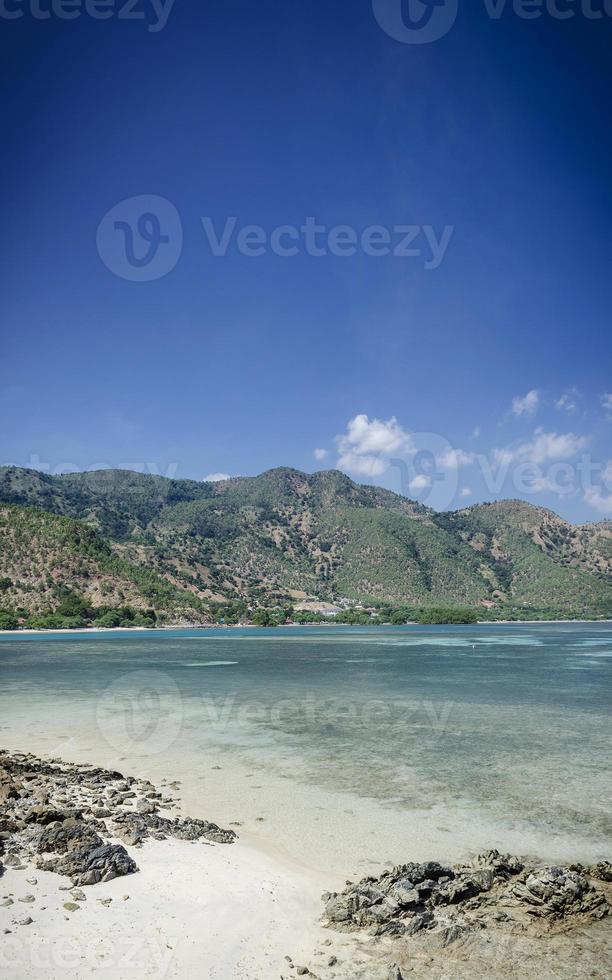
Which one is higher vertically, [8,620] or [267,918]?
[267,918]

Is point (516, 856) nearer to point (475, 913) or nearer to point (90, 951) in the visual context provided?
point (475, 913)

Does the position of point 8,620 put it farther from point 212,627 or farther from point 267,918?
point 267,918

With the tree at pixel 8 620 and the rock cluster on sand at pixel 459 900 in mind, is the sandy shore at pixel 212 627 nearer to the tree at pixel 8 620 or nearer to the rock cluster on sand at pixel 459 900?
the tree at pixel 8 620

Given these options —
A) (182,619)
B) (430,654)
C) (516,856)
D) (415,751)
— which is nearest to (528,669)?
(430,654)

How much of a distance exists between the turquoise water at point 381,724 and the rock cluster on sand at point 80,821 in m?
4.10

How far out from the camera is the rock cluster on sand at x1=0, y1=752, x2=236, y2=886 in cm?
880

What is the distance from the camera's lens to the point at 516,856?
10531mm

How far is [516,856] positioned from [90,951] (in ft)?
24.2

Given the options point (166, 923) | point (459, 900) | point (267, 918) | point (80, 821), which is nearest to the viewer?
point (166, 923)

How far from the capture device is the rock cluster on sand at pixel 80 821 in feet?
28.9

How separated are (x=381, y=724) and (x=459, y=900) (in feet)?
55.5

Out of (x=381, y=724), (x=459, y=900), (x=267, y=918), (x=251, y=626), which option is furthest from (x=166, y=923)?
(x=251, y=626)

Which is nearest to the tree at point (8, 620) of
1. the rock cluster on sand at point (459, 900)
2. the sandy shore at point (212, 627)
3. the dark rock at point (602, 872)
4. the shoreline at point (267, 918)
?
the sandy shore at point (212, 627)

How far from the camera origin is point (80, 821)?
34.7 feet
